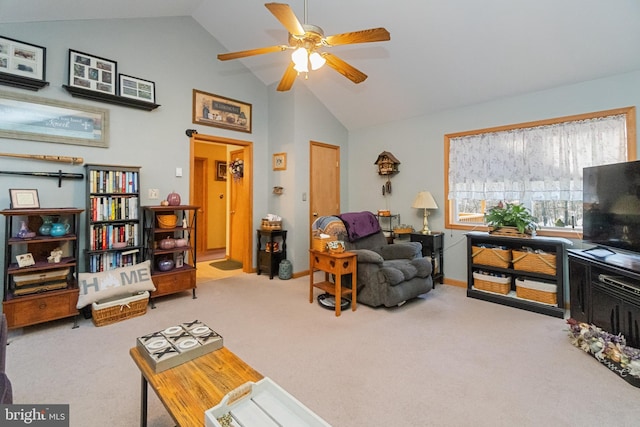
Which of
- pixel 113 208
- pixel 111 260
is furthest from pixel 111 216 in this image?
pixel 111 260

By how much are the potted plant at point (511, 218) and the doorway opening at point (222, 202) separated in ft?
11.4

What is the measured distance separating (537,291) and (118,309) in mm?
4340

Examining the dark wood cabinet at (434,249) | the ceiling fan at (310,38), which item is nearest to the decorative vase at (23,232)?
the ceiling fan at (310,38)

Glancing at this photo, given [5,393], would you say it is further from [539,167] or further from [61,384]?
[539,167]

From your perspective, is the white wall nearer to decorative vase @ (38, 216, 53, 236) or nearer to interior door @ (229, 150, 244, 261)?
interior door @ (229, 150, 244, 261)

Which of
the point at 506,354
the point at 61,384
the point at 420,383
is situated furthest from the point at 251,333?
the point at 506,354

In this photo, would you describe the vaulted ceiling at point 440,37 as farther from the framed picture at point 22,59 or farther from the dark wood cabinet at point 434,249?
the dark wood cabinet at point 434,249

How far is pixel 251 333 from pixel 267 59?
3.82 metres

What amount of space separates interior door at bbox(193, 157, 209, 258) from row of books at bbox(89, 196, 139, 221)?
9.38 feet

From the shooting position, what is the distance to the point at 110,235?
3.08m

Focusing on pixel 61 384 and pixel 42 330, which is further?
pixel 42 330

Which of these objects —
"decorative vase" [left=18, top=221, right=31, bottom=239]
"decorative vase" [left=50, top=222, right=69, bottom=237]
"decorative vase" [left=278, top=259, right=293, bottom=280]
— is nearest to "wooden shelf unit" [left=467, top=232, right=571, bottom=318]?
"decorative vase" [left=278, top=259, right=293, bottom=280]

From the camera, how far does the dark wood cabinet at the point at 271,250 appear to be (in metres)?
4.43

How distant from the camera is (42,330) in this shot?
2.60 metres
